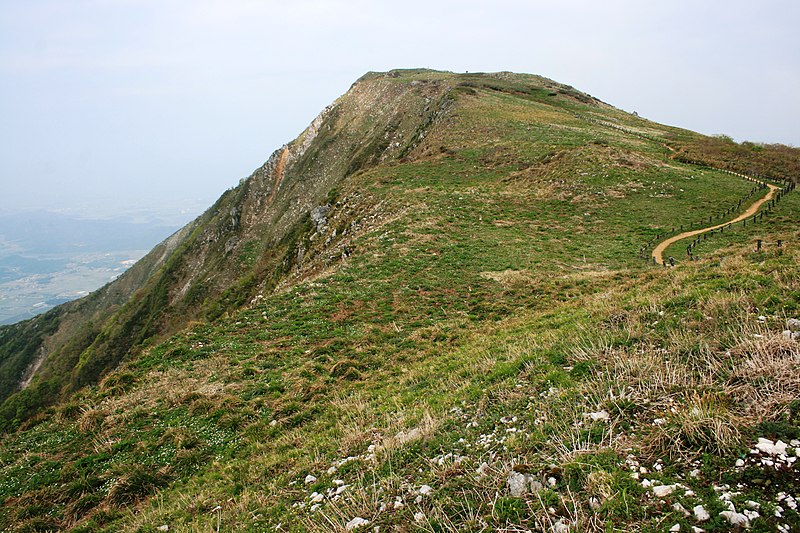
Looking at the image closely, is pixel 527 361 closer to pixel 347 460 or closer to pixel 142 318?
pixel 347 460

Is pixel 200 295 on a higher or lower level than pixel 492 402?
lower

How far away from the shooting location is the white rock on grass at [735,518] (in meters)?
4.06

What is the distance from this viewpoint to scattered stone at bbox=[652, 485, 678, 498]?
4781 millimetres

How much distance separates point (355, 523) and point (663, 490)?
14.5 ft

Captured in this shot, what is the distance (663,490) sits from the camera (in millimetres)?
4828

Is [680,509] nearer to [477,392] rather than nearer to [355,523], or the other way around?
[355,523]

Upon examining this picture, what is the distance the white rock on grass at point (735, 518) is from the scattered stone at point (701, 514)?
5.5 inches

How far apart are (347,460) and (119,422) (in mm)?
9416

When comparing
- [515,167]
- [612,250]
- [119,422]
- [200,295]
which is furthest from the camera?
[200,295]

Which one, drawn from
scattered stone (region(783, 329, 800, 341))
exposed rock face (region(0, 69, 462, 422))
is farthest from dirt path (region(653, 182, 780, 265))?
exposed rock face (region(0, 69, 462, 422))

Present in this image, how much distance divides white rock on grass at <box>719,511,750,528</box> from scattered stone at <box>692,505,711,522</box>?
0.14 meters

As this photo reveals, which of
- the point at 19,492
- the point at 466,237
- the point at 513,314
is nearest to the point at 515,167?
the point at 466,237

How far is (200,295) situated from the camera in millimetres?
64000

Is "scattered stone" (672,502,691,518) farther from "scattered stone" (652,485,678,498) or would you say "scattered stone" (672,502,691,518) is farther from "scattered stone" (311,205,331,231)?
"scattered stone" (311,205,331,231)
